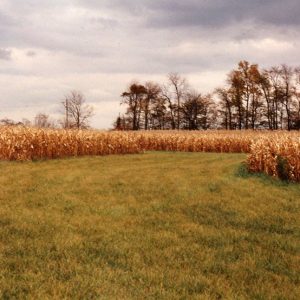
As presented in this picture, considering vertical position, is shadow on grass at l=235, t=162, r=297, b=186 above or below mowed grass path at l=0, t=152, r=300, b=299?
above

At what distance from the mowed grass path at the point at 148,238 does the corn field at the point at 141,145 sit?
150cm

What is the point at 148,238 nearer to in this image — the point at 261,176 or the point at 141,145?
the point at 261,176

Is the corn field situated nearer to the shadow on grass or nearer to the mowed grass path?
the shadow on grass

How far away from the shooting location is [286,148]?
1512 cm

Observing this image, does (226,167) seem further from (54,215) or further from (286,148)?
(54,215)

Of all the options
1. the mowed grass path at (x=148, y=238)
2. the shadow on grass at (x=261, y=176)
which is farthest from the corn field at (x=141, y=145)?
the mowed grass path at (x=148, y=238)

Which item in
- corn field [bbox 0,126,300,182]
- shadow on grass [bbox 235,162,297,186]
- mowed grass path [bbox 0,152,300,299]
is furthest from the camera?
corn field [bbox 0,126,300,182]

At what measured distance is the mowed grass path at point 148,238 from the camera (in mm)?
5891

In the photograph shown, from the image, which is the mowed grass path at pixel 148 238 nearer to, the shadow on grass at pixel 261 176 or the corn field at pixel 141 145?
the shadow on grass at pixel 261 176

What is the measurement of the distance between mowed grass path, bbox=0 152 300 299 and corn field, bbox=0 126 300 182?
1.50 m

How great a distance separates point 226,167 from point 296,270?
11.1 metres

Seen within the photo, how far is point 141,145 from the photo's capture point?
31.3 meters

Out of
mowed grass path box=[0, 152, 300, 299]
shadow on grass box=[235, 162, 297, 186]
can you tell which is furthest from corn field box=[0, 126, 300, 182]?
mowed grass path box=[0, 152, 300, 299]

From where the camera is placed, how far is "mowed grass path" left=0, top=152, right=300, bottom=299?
5.89 metres
